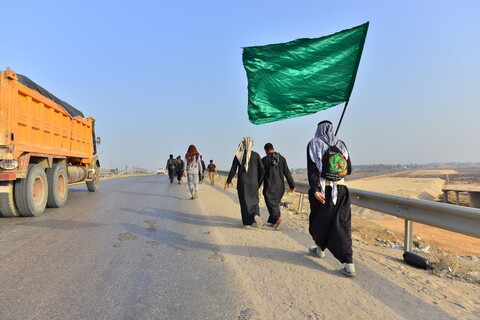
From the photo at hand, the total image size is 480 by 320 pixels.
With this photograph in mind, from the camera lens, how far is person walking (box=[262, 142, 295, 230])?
6355 millimetres

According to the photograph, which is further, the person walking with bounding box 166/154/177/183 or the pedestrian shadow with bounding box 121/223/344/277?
the person walking with bounding box 166/154/177/183

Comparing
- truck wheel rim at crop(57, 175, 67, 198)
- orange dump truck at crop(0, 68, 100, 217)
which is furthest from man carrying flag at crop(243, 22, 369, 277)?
truck wheel rim at crop(57, 175, 67, 198)

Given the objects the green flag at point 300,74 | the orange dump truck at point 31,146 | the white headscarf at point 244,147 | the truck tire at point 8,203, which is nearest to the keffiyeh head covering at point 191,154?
the orange dump truck at point 31,146

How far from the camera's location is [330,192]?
3.89 meters

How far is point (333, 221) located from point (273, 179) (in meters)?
2.71

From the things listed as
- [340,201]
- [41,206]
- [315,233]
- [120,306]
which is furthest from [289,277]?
[41,206]

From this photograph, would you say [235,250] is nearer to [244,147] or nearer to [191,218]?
[244,147]

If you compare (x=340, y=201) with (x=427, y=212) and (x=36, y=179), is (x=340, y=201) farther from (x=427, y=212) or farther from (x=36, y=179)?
(x=36, y=179)

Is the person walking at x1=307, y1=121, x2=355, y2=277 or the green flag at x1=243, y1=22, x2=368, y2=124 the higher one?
the green flag at x1=243, y1=22, x2=368, y2=124

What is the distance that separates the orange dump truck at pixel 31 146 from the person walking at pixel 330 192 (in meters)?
5.80

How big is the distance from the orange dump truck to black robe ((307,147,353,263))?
5776 mm

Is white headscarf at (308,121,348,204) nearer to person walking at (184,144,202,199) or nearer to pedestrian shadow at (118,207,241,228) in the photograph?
pedestrian shadow at (118,207,241,228)

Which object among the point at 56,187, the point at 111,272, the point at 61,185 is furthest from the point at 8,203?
the point at 111,272

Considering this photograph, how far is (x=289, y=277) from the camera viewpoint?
3607 mm
